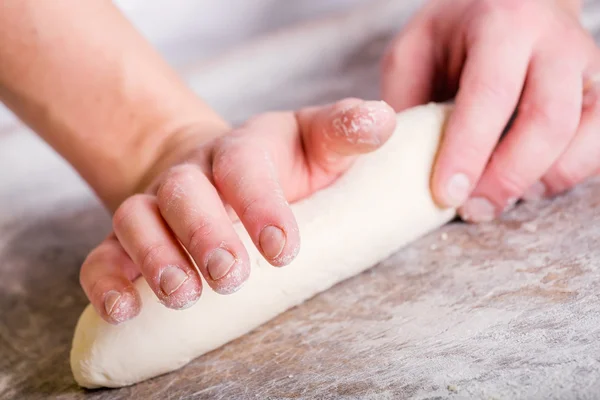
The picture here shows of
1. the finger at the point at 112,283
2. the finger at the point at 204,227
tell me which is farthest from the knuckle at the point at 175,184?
the finger at the point at 112,283

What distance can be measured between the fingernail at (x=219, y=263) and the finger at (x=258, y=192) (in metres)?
0.04

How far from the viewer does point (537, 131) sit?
33.6 inches

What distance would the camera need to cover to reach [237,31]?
1559mm

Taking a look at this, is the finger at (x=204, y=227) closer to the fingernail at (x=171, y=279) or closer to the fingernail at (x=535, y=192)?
the fingernail at (x=171, y=279)

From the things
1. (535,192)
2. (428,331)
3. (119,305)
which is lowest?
(535,192)

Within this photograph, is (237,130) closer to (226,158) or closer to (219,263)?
(226,158)

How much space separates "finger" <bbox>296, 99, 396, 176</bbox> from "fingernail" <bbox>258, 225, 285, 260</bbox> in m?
0.17

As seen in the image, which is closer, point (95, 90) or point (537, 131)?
point (537, 131)

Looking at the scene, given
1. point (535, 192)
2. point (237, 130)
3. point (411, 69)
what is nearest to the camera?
point (237, 130)

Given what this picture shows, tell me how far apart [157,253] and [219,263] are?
0.27 feet

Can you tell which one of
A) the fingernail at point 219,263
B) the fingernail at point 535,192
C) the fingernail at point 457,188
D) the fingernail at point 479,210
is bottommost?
the fingernail at point 535,192

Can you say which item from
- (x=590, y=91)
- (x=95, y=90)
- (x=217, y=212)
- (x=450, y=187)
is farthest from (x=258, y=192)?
(x=590, y=91)

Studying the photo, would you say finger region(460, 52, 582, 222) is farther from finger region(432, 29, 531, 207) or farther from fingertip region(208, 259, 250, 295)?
fingertip region(208, 259, 250, 295)

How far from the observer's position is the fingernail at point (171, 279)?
24.2 inches
